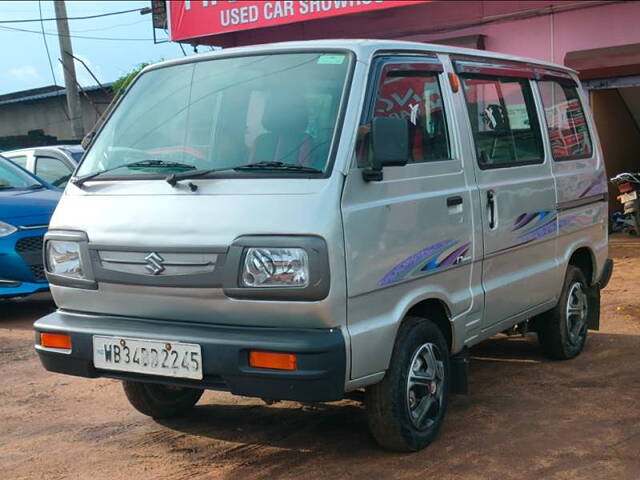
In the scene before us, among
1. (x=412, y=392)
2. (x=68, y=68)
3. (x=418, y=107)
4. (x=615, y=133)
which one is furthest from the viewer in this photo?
(x=68, y=68)

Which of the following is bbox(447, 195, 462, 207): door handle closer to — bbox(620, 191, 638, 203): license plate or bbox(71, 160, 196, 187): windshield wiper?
bbox(71, 160, 196, 187): windshield wiper

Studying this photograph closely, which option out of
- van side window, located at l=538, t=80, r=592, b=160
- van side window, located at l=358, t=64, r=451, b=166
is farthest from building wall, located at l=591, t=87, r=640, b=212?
van side window, located at l=358, t=64, r=451, b=166

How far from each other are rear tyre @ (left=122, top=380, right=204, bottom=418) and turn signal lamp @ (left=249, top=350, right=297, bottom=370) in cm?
125

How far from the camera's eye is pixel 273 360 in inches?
135

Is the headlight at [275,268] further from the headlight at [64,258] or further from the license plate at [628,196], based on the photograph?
the license plate at [628,196]

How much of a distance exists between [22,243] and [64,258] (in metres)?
3.90

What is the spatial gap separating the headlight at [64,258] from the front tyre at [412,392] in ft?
4.99

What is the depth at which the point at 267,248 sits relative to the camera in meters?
3.45

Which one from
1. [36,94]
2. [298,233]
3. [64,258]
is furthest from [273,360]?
[36,94]

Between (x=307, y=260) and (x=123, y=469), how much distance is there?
1.53m

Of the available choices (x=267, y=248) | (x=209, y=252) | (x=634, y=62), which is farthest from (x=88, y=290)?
(x=634, y=62)

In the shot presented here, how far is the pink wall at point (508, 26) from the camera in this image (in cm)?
1135

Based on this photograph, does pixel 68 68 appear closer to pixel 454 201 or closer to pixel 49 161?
pixel 49 161

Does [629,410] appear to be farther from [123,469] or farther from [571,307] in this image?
[123,469]
